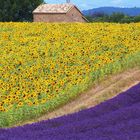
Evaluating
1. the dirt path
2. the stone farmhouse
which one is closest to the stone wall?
the stone farmhouse

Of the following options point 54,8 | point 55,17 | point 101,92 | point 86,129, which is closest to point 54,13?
point 55,17

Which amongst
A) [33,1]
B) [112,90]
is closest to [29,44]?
[112,90]

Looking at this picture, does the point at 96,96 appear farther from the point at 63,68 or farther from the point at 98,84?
the point at 63,68

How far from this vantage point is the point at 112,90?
19.9 meters

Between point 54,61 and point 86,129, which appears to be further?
point 54,61

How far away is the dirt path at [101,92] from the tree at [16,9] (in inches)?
1768

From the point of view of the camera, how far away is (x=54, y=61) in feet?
76.5

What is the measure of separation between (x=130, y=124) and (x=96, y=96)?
10219 millimetres

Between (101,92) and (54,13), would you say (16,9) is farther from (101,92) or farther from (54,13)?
(101,92)

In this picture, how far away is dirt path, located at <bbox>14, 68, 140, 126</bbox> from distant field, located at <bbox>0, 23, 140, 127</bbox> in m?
0.26

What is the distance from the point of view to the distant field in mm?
17312

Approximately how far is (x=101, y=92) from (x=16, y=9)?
159 ft

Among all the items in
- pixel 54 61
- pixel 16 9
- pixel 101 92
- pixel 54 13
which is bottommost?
pixel 16 9

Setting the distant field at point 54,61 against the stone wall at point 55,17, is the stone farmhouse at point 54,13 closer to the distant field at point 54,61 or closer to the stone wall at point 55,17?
the stone wall at point 55,17
